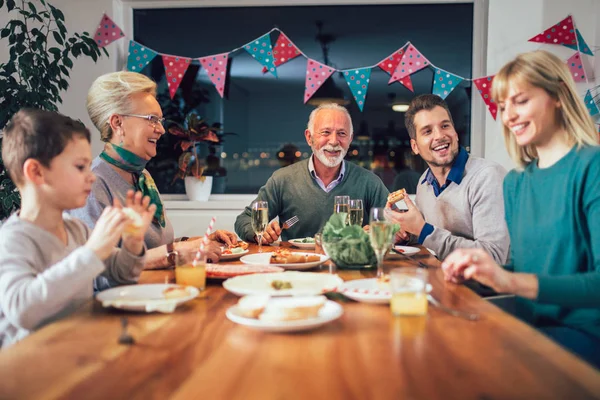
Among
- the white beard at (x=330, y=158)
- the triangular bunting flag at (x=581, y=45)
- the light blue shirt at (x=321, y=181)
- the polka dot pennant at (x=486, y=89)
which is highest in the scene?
the triangular bunting flag at (x=581, y=45)

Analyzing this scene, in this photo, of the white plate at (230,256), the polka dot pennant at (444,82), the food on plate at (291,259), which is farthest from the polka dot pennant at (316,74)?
the food on plate at (291,259)

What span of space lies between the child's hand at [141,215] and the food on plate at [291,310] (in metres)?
0.47

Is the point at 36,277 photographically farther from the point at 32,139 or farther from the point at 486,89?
the point at 486,89

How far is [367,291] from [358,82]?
3.06 m

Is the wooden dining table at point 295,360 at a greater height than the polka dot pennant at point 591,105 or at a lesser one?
lesser

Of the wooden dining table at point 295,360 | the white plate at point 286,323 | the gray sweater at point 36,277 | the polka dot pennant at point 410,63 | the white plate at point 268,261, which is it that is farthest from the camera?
the polka dot pennant at point 410,63

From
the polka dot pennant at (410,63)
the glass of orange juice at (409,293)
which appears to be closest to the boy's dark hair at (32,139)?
the glass of orange juice at (409,293)

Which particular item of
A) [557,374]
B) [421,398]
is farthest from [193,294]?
[557,374]

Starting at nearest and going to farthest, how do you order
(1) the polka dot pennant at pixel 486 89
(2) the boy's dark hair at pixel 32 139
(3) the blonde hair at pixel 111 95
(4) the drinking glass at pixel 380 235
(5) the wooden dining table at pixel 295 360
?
(5) the wooden dining table at pixel 295 360, (2) the boy's dark hair at pixel 32 139, (4) the drinking glass at pixel 380 235, (3) the blonde hair at pixel 111 95, (1) the polka dot pennant at pixel 486 89

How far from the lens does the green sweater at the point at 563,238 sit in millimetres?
1351

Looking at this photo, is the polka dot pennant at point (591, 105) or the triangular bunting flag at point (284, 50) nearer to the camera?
the polka dot pennant at point (591, 105)

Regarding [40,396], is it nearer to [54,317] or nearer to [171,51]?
[54,317]

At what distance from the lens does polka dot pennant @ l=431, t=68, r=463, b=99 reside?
414cm

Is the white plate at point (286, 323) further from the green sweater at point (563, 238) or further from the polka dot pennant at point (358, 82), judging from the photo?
the polka dot pennant at point (358, 82)
